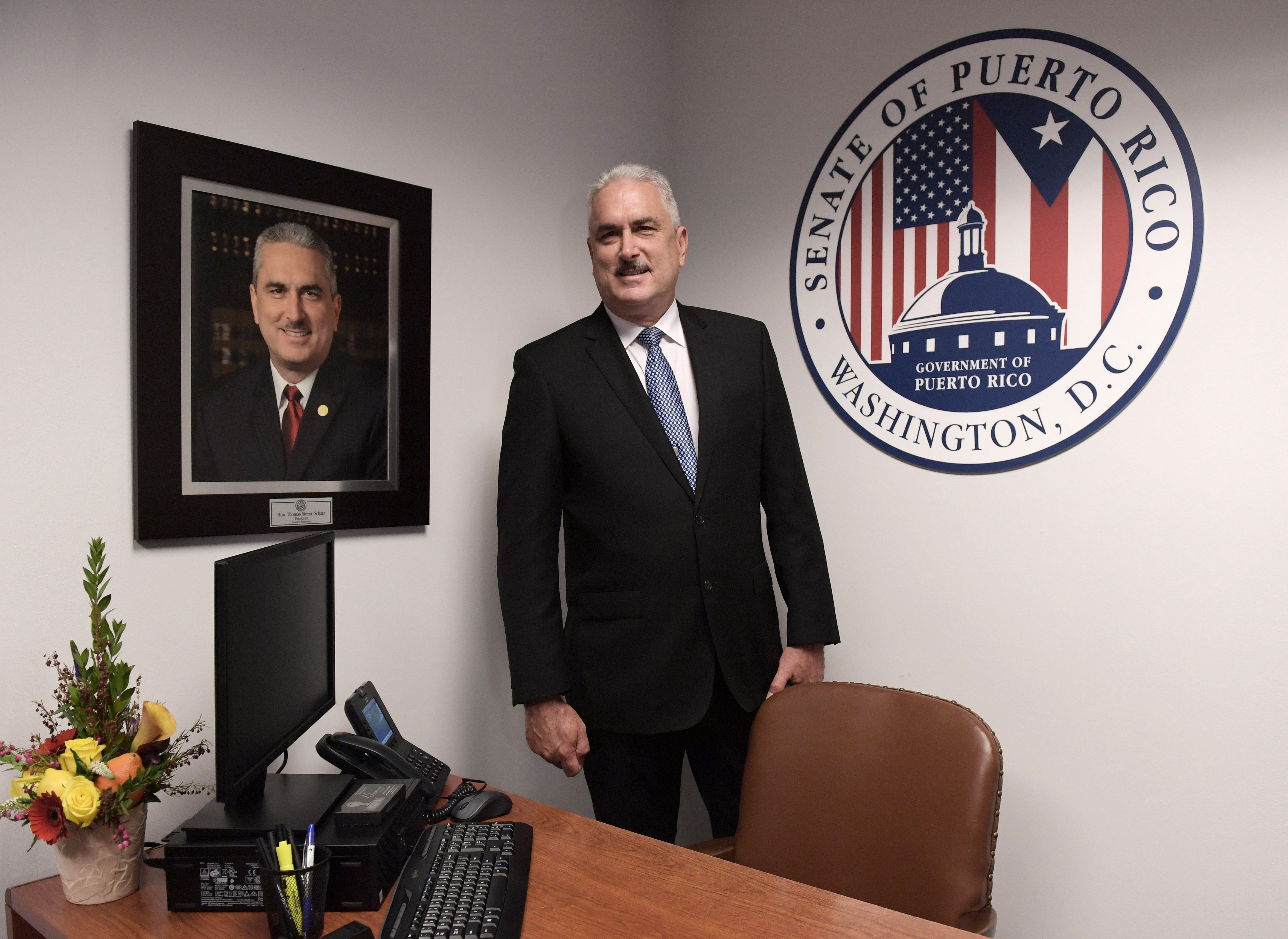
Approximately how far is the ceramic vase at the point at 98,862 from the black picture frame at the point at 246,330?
0.56 m

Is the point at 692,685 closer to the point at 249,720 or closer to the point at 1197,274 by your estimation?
the point at 249,720

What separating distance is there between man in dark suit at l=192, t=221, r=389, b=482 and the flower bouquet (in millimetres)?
414

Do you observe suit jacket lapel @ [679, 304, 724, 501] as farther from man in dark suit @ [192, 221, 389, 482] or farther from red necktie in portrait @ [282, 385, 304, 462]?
red necktie in portrait @ [282, 385, 304, 462]

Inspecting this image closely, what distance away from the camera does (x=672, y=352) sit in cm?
207

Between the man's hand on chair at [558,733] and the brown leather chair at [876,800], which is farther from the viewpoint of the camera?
the man's hand on chair at [558,733]

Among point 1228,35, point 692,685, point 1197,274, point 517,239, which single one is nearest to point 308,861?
point 692,685

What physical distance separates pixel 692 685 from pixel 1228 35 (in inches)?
69.6

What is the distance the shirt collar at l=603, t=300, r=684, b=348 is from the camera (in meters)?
2.05

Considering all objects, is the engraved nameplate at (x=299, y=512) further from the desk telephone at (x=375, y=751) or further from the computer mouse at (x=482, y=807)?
the computer mouse at (x=482, y=807)

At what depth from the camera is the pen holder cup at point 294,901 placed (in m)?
1.11

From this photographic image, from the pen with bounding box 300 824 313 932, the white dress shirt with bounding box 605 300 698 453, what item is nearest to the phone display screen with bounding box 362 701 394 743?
the pen with bounding box 300 824 313 932

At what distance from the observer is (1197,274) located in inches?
74.0

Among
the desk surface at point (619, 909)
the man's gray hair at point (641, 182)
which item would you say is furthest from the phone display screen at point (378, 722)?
the man's gray hair at point (641, 182)

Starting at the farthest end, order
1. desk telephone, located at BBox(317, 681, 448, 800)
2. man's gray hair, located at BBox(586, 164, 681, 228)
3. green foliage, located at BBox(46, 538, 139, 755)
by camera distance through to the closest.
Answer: man's gray hair, located at BBox(586, 164, 681, 228) < desk telephone, located at BBox(317, 681, 448, 800) < green foliage, located at BBox(46, 538, 139, 755)
